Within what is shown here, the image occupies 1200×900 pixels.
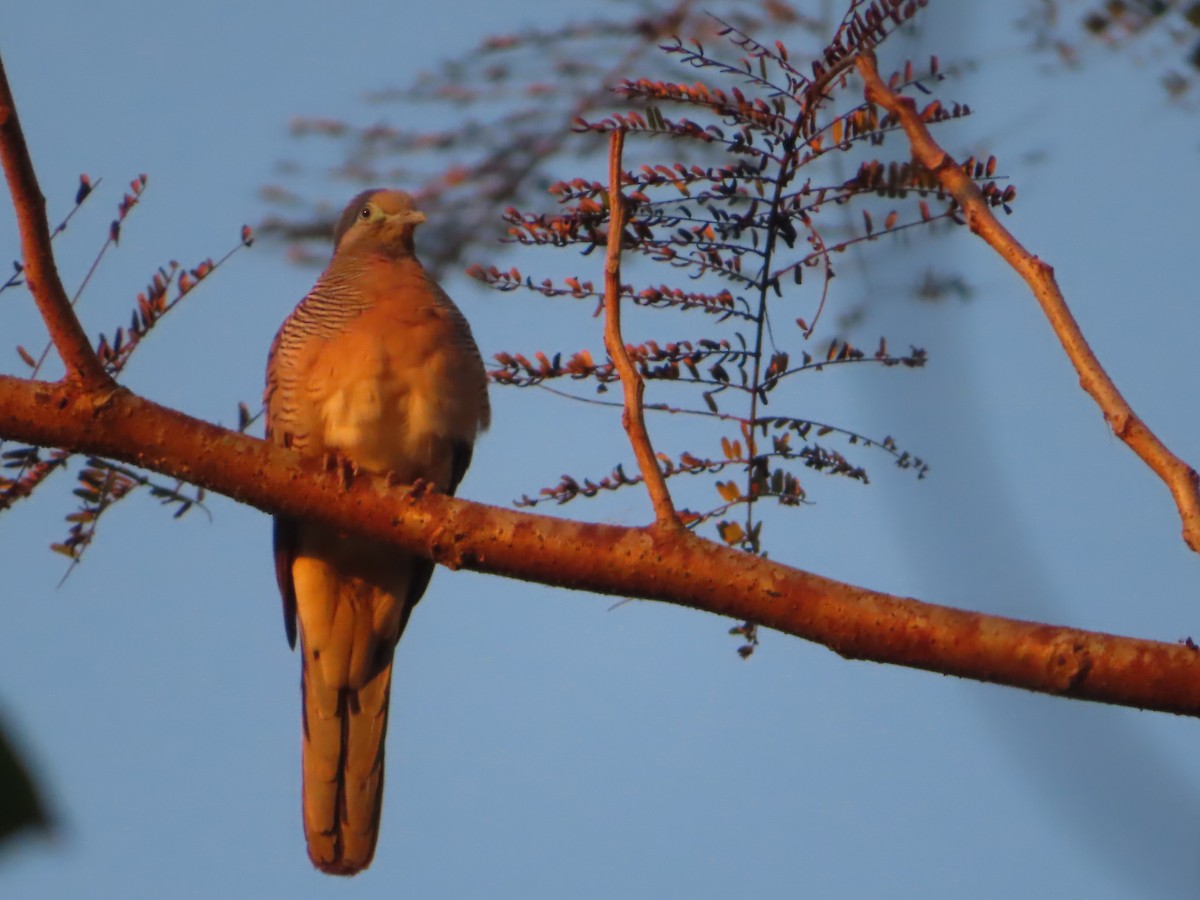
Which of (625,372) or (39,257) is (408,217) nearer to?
(39,257)

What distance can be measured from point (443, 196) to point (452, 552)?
Answer: 70.0 inches

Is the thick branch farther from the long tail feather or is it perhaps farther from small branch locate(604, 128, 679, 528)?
the long tail feather

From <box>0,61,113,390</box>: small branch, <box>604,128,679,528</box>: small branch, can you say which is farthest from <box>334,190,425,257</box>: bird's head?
<box>604,128,679,528</box>: small branch

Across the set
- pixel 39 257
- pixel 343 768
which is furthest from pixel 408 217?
pixel 39 257

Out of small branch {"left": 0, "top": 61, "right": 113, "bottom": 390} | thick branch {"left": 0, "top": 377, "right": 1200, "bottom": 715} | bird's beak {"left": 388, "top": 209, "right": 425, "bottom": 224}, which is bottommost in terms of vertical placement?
thick branch {"left": 0, "top": 377, "right": 1200, "bottom": 715}

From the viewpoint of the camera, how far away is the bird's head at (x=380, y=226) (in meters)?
6.04

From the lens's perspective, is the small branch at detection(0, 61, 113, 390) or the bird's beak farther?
the bird's beak

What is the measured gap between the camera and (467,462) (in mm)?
5508

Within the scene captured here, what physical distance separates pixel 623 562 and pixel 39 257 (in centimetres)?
144

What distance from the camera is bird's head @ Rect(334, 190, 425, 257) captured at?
6035 mm

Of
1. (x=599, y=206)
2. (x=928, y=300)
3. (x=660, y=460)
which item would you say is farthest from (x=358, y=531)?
(x=928, y=300)

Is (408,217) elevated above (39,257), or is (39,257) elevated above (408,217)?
(408,217)

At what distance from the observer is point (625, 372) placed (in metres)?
3.17

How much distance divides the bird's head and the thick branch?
2.57 meters
